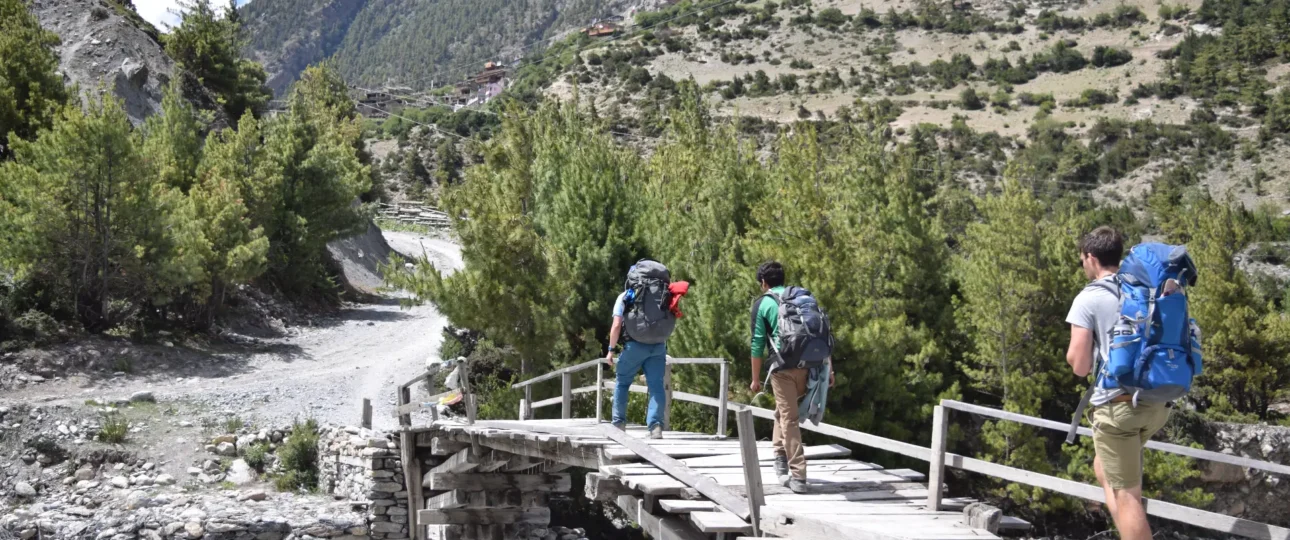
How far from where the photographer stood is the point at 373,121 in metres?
103

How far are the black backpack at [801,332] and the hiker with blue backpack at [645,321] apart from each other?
2479 mm

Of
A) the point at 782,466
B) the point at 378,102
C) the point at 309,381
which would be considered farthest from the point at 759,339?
the point at 378,102

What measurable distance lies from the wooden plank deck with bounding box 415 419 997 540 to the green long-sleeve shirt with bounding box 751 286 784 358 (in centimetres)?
103

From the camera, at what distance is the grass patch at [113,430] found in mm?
18719

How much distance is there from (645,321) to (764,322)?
2.45m

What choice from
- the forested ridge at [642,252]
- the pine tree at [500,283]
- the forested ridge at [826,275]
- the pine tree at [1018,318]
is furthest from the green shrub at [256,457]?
the pine tree at [1018,318]

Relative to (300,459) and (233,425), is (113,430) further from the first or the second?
(300,459)

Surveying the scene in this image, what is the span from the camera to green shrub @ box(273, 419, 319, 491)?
19516 mm

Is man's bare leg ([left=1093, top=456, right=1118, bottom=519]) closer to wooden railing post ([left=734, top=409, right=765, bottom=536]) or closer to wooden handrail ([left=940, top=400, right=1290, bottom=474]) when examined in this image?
wooden handrail ([left=940, top=400, right=1290, bottom=474])

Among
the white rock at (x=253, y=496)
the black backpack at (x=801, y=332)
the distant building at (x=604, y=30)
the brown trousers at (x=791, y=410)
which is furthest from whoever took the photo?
the distant building at (x=604, y=30)

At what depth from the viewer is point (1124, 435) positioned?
514 cm

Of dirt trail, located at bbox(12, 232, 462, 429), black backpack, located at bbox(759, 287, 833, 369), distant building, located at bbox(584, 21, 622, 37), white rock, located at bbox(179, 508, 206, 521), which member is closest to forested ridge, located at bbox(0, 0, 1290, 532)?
dirt trail, located at bbox(12, 232, 462, 429)

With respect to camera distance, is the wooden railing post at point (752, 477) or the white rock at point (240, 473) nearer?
the wooden railing post at point (752, 477)

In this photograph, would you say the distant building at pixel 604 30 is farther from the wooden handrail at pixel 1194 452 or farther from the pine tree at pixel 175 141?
the wooden handrail at pixel 1194 452
